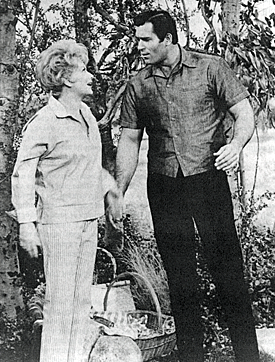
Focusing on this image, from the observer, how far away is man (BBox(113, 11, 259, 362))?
2.46 meters

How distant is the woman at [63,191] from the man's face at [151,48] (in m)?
0.20

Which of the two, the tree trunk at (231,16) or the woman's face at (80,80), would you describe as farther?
the tree trunk at (231,16)

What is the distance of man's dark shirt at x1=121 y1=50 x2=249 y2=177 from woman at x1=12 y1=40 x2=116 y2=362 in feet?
0.66

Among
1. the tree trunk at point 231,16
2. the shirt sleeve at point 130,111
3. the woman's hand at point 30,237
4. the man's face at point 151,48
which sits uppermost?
the tree trunk at point 231,16

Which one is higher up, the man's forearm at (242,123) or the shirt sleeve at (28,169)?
the man's forearm at (242,123)

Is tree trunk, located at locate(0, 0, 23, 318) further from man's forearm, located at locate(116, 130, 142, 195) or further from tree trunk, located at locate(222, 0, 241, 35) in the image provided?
tree trunk, located at locate(222, 0, 241, 35)

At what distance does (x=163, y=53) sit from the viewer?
8.11 feet

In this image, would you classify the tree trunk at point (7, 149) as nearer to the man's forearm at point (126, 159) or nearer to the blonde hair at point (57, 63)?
the blonde hair at point (57, 63)

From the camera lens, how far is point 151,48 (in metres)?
2.48

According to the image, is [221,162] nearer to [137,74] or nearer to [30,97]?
[137,74]

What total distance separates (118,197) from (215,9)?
743 mm

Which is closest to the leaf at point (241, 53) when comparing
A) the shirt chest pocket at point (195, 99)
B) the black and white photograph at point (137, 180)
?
the black and white photograph at point (137, 180)

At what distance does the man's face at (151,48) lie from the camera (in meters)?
2.47

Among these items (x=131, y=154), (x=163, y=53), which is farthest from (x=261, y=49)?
(x=131, y=154)
